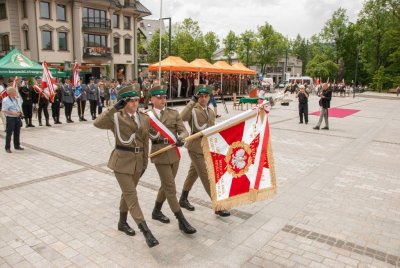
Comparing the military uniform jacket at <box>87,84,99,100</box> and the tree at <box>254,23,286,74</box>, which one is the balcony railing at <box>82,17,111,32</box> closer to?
the military uniform jacket at <box>87,84,99,100</box>

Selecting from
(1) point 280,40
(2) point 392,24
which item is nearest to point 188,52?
(1) point 280,40

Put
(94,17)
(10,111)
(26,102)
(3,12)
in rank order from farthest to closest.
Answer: (94,17) → (3,12) → (26,102) → (10,111)

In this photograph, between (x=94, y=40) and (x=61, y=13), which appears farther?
(x=94, y=40)

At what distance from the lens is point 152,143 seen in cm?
480

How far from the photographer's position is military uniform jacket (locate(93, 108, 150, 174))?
13.9ft

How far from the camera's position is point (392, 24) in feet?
178

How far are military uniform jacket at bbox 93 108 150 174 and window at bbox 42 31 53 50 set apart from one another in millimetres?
35130

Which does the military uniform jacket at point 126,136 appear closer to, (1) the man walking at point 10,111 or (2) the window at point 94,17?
(1) the man walking at point 10,111

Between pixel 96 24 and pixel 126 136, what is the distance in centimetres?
3848

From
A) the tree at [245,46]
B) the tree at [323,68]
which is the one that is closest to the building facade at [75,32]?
the tree at [245,46]

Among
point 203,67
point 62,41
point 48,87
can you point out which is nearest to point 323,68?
point 203,67

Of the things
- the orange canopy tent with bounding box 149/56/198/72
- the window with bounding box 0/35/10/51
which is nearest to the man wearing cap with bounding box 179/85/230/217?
the orange canopy tent with bounding box 149/56/198/72

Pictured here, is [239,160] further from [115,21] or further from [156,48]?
[156,48]

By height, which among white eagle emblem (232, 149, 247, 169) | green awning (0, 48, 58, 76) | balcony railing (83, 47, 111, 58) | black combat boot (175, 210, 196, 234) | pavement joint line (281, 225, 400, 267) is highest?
balcony railing (83, 47, 111, 58)
